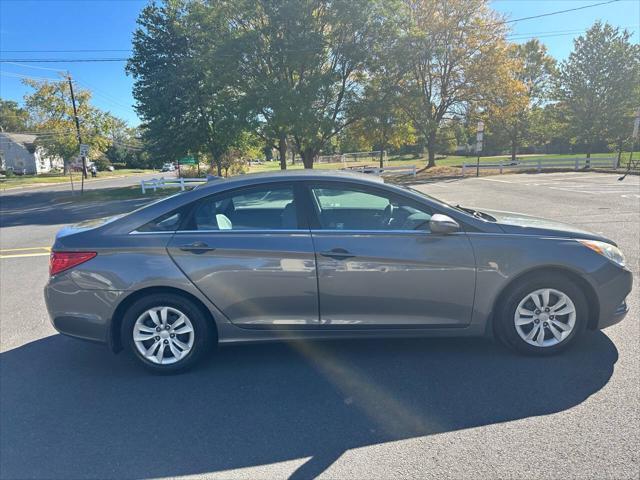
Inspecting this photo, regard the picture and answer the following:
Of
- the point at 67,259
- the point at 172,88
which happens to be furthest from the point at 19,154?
the point at 67,259

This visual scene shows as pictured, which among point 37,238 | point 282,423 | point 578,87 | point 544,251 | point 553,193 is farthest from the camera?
point 578,87

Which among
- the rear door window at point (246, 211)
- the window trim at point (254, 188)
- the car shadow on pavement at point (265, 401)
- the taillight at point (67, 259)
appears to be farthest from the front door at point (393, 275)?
the taillight at point (67, 259)

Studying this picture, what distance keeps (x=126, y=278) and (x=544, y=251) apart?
11.1 feet

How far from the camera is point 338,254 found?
3115 mm

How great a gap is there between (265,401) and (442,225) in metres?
1.92

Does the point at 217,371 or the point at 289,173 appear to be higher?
the point at 289,173

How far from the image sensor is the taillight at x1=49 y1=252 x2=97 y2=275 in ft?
10.5

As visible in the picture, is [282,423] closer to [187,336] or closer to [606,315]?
[187,336]

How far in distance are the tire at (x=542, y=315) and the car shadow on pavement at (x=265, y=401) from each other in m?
0.15

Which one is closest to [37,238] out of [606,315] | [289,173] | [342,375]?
[289,173]

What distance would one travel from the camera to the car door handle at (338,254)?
3115mm

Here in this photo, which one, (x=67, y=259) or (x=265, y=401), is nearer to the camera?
(x=265, y=401)

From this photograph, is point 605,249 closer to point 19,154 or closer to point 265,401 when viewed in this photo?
point 265,401

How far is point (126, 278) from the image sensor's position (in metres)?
3.16
